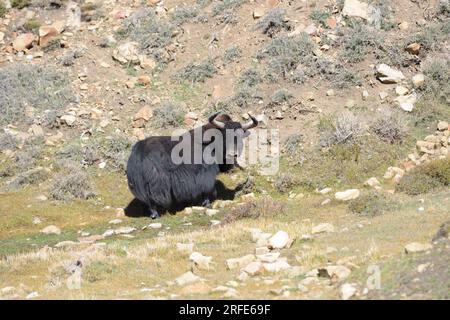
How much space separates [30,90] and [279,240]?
48.2 ft

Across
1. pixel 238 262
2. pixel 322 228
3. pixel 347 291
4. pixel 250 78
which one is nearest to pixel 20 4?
pixel 250 78

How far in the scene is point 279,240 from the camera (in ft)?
41.0

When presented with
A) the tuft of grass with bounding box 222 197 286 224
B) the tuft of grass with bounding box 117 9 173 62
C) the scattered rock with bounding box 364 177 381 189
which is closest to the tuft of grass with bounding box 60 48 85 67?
the tuft of grass with bounding box 117 9 173 62

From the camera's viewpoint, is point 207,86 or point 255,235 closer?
point 255,235

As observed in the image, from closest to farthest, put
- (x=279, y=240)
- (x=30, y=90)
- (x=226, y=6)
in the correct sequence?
(x=279, y=240)
(x=30, y=90)
(x=226, y=6)

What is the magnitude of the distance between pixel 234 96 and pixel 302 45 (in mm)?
2948

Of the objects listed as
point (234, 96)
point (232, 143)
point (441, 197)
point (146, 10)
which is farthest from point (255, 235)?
point (146, 10)

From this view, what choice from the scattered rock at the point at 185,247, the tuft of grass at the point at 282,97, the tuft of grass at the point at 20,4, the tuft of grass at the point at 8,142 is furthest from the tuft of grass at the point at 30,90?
the scattered rock at the point at 185,247

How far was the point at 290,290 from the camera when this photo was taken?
9164 mm

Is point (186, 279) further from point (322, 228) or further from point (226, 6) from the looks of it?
point (226, 6)

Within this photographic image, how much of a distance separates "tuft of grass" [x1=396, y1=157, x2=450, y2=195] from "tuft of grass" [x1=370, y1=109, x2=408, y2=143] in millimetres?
2698

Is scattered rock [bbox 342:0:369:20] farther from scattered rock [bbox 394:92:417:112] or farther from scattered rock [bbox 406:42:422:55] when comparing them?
scattered rock [bbox 394:92:417:112]

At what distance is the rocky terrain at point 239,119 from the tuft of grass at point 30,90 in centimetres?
6

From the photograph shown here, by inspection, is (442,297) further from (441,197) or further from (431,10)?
(431,10)
